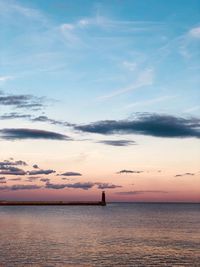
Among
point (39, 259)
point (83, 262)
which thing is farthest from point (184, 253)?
point (39, 259)

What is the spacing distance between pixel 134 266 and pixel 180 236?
36.2 meters

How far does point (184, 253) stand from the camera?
5859 cm

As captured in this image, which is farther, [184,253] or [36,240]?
[36,240]

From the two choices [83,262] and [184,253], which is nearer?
[83,262]

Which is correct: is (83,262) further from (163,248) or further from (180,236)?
(180,236)

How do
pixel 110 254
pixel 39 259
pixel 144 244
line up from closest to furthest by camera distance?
pixel 39 259, pixel 110 254, pixel 144 244

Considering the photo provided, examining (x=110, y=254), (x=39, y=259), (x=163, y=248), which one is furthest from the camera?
(x=163, y=248)

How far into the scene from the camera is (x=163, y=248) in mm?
63156

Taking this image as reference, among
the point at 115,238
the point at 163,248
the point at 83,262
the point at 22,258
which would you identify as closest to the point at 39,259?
the point at 22,258

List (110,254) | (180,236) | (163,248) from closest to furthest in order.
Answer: (110,254) < (163,248) < (180,236)

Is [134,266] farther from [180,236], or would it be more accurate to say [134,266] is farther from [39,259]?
[180,236]

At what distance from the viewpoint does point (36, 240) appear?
7131 cm

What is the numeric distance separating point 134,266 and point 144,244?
→ 19.4 metres

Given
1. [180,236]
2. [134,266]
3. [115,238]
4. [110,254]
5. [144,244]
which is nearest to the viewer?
[134,266]
